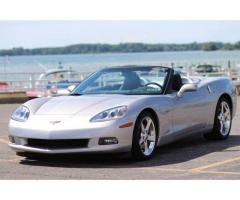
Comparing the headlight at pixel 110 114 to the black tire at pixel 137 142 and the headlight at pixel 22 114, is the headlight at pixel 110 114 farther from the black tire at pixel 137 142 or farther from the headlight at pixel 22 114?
the headlight at pixel 22 114

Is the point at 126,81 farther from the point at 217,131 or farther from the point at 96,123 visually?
the point at 217,131

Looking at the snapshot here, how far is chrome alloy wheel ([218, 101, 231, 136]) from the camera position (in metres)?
10.8

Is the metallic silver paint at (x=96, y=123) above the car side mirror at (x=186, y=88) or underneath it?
underneath

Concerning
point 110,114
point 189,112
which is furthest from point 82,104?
point 189,112

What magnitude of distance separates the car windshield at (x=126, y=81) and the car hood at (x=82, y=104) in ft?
1.60

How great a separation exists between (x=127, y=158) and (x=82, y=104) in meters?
0.95

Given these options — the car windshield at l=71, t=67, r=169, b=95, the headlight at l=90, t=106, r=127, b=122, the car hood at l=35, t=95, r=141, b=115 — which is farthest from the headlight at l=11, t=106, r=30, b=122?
the car windshield at l=71, t=67, r=169, b=95

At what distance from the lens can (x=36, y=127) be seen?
8.26 meters

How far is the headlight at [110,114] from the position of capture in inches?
324

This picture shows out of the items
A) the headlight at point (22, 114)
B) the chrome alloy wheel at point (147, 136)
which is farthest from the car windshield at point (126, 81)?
the headlight at point (22, 114)

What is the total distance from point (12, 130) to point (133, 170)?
1.78 metres

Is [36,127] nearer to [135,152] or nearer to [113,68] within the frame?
[135,152]

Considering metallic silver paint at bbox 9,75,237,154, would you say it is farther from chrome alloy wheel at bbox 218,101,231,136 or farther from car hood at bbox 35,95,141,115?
chrome alloy wheel at bbox 218,101,231,136

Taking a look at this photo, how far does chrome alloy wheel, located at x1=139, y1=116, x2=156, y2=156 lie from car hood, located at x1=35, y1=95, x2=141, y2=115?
0.35 meters
